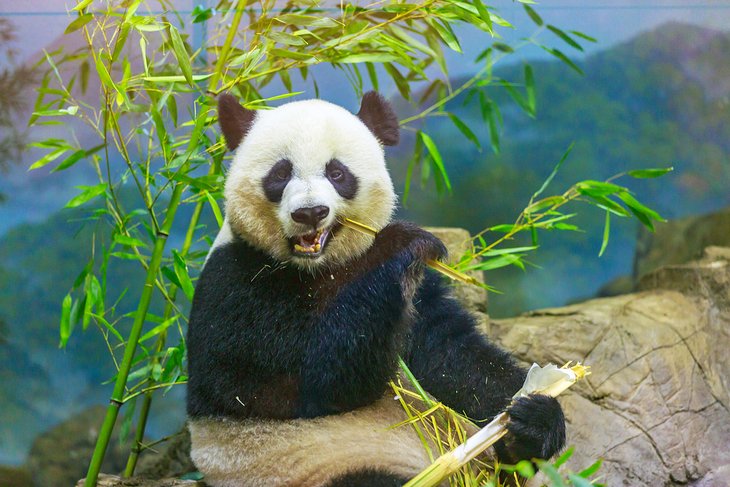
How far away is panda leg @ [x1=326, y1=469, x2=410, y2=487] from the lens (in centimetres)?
196

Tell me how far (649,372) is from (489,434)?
1821 mm

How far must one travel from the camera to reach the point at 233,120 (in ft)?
7.35

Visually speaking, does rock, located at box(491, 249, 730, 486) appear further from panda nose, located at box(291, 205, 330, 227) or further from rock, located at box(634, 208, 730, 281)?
panda nose, located at box(291, 205, 330, 227)

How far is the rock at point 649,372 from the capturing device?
123 inches

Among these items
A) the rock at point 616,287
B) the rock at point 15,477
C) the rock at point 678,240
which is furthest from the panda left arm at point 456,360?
the rock at point 15,477

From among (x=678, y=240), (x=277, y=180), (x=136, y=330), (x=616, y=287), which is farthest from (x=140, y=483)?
(x=678, y=240)

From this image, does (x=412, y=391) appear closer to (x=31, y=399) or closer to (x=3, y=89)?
(x=31, y=399)

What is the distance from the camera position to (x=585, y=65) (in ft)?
13.8

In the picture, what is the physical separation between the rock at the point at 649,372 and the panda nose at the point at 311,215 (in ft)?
5.77

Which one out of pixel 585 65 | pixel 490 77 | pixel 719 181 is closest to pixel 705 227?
pixel 719 181

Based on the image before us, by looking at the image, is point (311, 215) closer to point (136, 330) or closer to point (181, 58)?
point (181, 58)

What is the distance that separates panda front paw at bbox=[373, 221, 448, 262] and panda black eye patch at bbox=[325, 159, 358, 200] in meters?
0.15

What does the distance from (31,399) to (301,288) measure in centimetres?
247

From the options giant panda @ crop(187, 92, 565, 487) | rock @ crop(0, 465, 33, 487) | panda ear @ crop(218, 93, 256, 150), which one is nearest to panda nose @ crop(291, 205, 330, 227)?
giant panda @ crop(187, 92, 565, 487)
